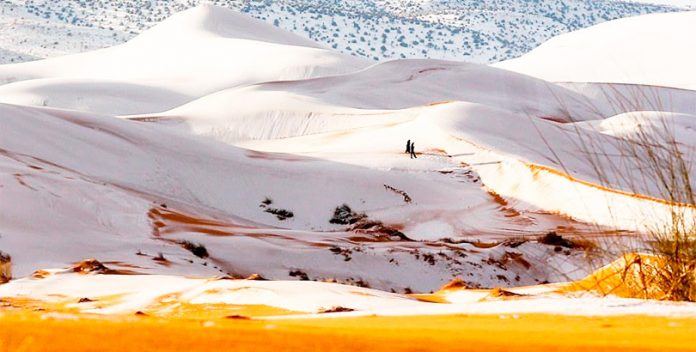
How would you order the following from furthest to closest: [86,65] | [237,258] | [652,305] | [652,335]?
[86,65]
[237,258]
[652,305]
[652,335]

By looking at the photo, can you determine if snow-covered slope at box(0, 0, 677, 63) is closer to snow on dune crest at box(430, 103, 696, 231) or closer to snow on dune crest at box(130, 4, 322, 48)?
snow on dune crest at box(130, 4, 322, 48)

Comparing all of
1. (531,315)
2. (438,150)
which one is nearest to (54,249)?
(531,315)

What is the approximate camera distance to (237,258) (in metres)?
13.2

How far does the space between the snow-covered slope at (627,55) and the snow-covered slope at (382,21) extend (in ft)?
Result: 144

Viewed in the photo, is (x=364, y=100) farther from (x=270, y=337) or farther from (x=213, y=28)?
(x=270, y=337)

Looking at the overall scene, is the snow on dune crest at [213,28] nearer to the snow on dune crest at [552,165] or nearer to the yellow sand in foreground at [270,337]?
the snow on dune crest at [552,165]

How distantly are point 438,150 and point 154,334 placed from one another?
79.3ft

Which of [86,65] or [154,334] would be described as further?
[86,65]

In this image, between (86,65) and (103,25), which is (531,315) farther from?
(103,25)

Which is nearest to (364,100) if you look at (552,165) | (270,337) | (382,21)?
(552,165)

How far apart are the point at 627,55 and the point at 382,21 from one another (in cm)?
6665

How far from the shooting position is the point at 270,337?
2881 mm

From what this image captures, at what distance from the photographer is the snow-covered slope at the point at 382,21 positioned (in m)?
111

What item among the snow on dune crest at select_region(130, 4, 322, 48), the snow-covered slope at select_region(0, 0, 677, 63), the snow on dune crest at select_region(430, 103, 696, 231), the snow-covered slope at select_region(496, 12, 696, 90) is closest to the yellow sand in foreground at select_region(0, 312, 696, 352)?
the snow on dune crest at select_region(430, 103, 696, 231)
